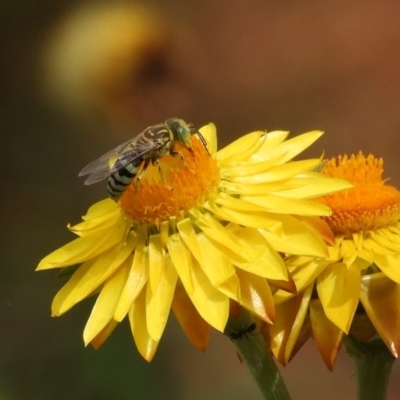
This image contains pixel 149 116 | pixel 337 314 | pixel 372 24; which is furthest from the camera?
pixel 149 116

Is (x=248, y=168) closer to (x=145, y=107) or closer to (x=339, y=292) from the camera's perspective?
(x=339, y=292)

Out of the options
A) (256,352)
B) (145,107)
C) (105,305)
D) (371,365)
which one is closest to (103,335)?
(105,305)

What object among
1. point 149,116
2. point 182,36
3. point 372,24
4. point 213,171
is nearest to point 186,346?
point 149,116

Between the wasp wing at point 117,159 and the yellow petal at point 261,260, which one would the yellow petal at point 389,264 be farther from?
the wasp wing at point 117,159

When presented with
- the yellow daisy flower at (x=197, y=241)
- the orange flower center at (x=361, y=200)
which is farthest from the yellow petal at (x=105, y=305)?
the orange flower center at (x=361, y=200)

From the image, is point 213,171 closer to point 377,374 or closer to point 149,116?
point 377,374

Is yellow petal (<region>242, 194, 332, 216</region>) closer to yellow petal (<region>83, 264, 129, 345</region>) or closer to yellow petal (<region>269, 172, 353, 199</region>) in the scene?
yellow petal (<region>269, 172, 353, 199</region>)
